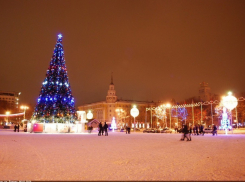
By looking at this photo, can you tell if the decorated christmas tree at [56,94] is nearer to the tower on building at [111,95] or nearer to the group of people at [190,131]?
the group of people at [190,131]

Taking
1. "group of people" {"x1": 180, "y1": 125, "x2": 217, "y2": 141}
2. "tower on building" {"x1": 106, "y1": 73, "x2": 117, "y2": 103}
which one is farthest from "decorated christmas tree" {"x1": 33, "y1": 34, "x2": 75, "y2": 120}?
"tower on building" {"x1": 106, "y1": 73, "x2": 117, "y2": 103}

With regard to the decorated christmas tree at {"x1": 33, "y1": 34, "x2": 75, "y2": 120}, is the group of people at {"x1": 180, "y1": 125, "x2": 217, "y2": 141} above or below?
below

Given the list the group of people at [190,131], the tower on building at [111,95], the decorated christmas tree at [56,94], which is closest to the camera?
the group of people at [190,131]

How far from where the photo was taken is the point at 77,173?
653 centimetres

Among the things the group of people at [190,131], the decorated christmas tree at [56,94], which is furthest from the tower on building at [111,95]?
the group of people at [190,131]

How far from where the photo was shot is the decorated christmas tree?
3917cm

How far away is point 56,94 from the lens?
3938 cm

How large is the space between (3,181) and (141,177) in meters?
3.15

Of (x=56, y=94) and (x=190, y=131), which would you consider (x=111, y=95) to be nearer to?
(x=56, y=94)

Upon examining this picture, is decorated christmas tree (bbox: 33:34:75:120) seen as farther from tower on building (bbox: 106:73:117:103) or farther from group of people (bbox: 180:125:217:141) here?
tower on building (bbox: 106:73:117:103)

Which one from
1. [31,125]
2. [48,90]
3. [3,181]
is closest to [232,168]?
[3,181]

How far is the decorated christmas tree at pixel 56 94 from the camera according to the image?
129ft

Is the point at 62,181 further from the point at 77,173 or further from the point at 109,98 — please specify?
the point at 109,98

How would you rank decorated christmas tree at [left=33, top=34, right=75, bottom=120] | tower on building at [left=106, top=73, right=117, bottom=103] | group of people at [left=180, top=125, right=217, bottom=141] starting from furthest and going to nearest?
tower on building at [left=106, top=73, right=117, bottom=103] < decorated christmas tree at [left=33, top=34, right=75, bottom=120] < group of people at [left=180, top=125, right=217, bottom=141]
